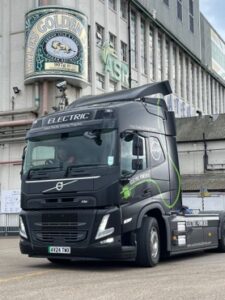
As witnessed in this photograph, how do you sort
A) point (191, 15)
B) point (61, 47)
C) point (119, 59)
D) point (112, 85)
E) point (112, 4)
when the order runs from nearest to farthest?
point (61, 47)
point (112, 85)
point (119, 59)
point (112, 4)
point (191, 15)

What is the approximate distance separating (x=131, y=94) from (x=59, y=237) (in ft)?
11.8

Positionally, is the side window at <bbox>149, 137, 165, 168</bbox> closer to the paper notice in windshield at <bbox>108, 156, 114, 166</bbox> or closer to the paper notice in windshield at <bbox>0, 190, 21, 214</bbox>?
the paper notice in windshield at <bbox>108, 156, 114, 166</bbox>

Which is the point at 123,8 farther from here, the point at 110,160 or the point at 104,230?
the point at 104,230

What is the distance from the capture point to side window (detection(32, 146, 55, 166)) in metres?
11.8

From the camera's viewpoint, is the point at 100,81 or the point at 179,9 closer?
the point at 100,81

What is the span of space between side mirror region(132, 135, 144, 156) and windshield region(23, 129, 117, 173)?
51cm

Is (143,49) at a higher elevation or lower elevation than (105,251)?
higher

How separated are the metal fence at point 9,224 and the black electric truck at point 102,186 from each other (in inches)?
652

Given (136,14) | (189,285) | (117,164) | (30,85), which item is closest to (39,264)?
(117,164)

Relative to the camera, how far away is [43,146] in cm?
1210

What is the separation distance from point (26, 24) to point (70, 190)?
18.6 m

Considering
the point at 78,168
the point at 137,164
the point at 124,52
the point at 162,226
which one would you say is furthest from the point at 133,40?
the point at 78,168

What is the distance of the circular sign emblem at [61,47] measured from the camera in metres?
27.1

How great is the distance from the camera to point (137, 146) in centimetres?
1164
